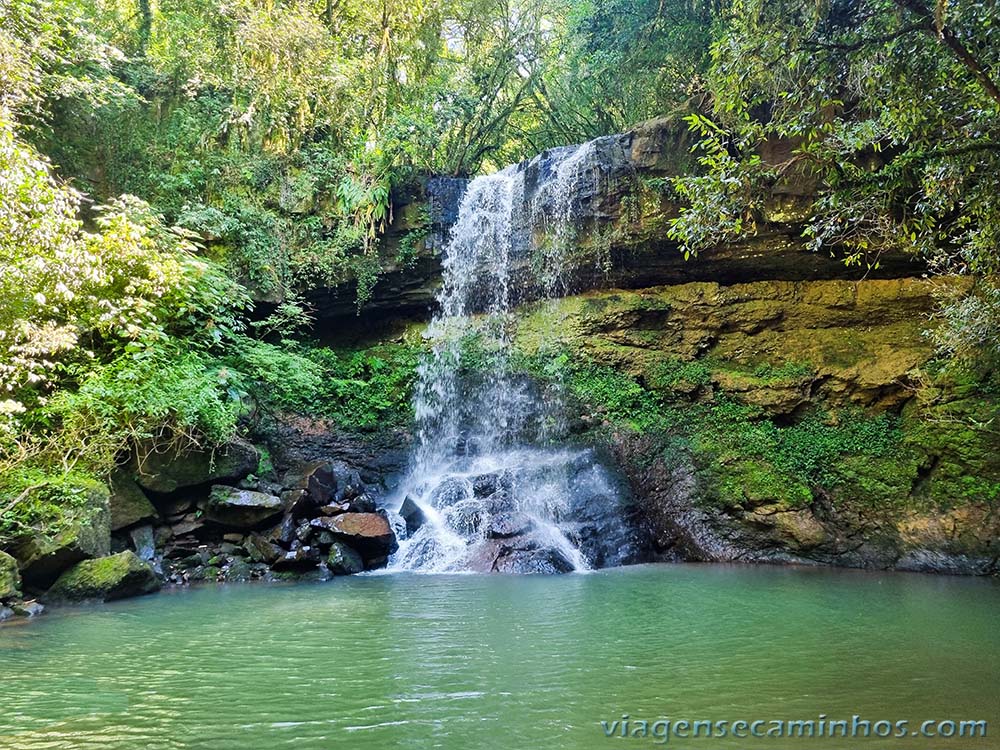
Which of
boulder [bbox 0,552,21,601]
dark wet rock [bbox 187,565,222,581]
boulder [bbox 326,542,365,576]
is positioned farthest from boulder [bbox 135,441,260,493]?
boulder [bbox 0,552,21,601]

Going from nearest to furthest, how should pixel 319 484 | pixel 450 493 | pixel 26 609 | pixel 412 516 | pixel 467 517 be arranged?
pixel 26 609, pixel 319 484, pixel 467 517, pixel 412 516, pixel 450 493

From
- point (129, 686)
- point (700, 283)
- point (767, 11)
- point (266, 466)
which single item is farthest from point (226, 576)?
point (700, 283)

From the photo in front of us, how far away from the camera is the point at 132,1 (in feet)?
51.8

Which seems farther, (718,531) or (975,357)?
(718,531)

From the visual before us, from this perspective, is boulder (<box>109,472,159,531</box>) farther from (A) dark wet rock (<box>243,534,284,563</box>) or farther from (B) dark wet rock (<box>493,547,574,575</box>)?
(B) dark wet rock (<box>493,547,574,575</box>)

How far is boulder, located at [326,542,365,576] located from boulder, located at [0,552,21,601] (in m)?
3.55

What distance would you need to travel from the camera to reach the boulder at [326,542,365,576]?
896cm

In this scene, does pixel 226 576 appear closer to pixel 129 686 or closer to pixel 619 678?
pixel 129 686

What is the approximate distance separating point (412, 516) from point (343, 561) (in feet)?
5.64

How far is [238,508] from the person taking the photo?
9.27 meters

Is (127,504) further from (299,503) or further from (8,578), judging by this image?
(8,578)

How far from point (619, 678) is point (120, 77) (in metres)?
15.6

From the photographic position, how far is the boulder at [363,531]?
9.28m

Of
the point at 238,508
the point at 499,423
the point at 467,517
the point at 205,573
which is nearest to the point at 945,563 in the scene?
the point at 467,517
